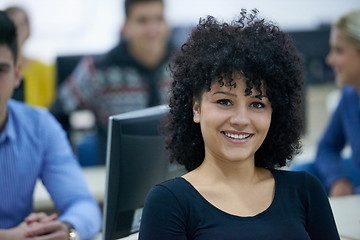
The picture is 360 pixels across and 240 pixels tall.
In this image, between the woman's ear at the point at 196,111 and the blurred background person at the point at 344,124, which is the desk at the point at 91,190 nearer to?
the blurred background person at the point at 344,124

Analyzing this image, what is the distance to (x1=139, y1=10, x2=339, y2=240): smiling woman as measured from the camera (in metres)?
1.21

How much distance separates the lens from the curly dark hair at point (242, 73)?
125cm

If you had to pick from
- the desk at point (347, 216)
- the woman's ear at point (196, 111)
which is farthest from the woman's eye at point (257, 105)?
the desk at point (347, 216)

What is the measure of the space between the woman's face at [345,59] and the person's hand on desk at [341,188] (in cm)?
41

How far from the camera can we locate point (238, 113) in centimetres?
123

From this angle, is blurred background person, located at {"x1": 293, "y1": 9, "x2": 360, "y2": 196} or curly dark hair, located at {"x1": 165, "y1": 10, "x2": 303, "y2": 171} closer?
curly dark hair, located at {"x1": 165, "y1": 10, "x2": 303, "y2": 171}

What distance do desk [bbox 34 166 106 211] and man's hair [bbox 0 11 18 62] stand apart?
2.03 ft

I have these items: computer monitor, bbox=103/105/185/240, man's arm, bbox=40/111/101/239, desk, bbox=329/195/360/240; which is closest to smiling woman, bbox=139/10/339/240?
computer monitor, bbox=103/105/185/240

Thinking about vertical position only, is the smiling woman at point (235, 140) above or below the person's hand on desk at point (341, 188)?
above

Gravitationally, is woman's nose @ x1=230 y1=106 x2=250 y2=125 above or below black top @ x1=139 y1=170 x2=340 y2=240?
above

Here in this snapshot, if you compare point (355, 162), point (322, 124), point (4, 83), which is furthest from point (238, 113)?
point (322, 124)

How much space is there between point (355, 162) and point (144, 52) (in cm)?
143

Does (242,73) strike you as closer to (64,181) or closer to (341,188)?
(64,181)

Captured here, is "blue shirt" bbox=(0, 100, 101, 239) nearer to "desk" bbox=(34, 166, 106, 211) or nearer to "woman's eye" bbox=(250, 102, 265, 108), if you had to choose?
"desk" bbox=(34, 166, 106, 211)
